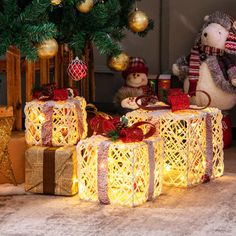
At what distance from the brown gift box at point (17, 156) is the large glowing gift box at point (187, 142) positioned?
2.09 feet

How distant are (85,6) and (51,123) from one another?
66cm

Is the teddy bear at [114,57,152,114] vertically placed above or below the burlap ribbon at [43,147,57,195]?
above

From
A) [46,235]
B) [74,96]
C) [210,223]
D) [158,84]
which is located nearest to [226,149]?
[158,84]

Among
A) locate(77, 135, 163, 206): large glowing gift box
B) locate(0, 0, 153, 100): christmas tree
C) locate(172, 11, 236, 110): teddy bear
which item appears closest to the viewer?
locate(77, 135, 163, 206): large glowing gift box

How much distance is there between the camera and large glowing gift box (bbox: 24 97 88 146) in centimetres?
343

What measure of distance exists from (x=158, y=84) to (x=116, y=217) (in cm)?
195

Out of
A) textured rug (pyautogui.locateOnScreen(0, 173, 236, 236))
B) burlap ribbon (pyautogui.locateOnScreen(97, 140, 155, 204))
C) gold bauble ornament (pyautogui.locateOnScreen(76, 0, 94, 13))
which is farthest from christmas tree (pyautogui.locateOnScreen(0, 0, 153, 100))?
textured rug (pyautogui.locateOnScreen(0, 173, 236, 236))

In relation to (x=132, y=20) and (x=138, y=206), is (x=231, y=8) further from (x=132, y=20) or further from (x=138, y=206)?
(x=138, y=206)

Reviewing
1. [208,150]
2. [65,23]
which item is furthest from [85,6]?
[208,150]

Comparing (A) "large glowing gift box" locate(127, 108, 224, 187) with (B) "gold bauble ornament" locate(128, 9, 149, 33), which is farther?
(B) "gold bauble ornament" locate(128, 9, 149, 33)

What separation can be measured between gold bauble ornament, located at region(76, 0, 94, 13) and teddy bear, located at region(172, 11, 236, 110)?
126cm

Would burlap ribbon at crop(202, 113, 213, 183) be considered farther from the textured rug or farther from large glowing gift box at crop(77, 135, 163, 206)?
large glowing gift box at crop(77, 135, 163, 206)

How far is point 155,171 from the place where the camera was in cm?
323

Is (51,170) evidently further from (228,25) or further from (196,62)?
(228,25)
